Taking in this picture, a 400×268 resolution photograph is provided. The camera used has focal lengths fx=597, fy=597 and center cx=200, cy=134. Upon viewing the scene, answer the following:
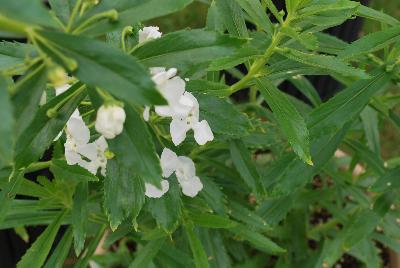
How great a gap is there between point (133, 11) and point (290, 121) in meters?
0.27

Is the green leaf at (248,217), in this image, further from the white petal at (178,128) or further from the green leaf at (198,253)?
the white petal at (178,128)

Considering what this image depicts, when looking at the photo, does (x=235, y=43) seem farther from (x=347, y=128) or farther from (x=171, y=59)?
(x=347, y=128)

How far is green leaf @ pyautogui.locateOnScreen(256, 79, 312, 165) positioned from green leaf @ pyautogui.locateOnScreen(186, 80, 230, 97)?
6 centimetres

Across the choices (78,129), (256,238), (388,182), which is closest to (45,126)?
(78,129)

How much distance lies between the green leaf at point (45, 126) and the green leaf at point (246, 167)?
1.12 ft

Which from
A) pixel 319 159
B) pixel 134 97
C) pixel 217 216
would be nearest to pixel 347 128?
pixel 319 159

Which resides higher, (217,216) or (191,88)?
(191,88)

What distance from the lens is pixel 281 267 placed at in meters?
1.21

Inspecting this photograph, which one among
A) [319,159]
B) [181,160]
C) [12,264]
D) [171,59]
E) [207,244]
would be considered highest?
[171,59]

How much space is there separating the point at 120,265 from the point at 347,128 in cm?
65

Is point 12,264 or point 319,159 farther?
point 12,264

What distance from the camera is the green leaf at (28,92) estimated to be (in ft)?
1.83

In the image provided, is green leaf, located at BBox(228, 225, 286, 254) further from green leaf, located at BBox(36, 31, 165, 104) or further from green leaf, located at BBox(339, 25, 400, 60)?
green leaf, located at BBox(36, 31, 165, 104)

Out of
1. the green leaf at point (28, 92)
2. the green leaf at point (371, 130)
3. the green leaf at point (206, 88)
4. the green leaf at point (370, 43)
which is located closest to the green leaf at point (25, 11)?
the green leaf at point (28, 92)
